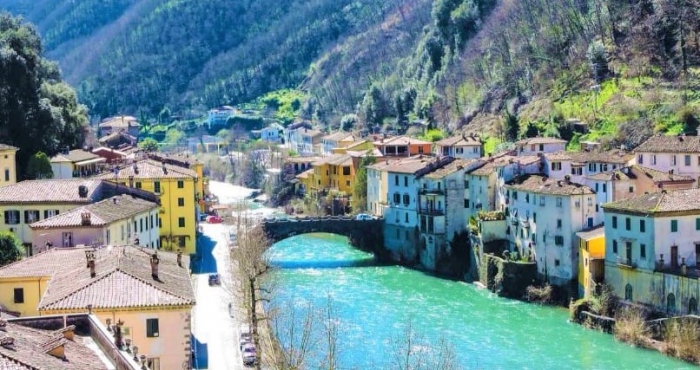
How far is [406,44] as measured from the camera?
186500 millimetres

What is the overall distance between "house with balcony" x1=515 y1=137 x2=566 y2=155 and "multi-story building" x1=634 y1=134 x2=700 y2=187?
1262 cm

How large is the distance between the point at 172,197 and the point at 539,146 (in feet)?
91.2

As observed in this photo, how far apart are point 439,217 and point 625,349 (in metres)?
30.0

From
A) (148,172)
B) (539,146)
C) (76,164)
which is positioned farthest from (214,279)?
(539,146)

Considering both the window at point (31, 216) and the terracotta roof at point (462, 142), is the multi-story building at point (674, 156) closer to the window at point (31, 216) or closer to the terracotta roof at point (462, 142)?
the terracotta roof at point (462, 142)

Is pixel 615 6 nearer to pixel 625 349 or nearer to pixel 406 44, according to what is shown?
pixel 625 349

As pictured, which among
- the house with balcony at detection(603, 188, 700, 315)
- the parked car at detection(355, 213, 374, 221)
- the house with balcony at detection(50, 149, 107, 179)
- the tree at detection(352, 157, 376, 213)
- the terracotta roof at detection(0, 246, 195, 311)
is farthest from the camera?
the tree at detection(352, 157, 376, 213)

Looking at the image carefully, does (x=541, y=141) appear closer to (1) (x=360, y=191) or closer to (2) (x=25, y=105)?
(1) (x=360, y=191)

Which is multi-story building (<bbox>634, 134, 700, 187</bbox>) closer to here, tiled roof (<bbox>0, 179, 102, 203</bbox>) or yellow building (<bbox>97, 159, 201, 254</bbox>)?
yellow building (<bbox>97, 159, 201, 254</bbox>)

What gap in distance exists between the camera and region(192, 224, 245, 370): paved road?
45594 millimetres

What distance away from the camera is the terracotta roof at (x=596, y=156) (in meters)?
75.2

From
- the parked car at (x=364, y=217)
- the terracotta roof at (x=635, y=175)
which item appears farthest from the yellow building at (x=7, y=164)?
the terracotta roof at (x=635, y=175)

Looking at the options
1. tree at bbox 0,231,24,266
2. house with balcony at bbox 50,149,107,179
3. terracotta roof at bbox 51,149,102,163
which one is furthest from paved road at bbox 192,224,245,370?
terracotta roof at bbox 51,149,102,163

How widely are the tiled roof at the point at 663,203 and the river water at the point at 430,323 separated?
6409mm
